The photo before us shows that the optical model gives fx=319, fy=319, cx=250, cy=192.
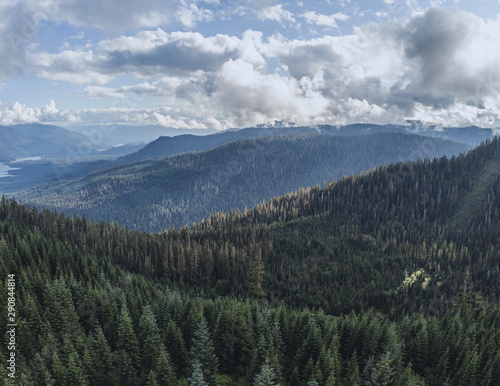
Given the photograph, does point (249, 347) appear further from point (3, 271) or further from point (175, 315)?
point (3, 271)

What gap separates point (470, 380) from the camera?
7144 cm

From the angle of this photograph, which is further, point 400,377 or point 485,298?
point 485,298

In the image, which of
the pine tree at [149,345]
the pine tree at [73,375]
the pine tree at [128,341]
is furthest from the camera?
the pine tree at [128,341]

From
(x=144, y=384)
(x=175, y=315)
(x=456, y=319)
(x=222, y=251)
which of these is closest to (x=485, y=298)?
(x=456, y=319)

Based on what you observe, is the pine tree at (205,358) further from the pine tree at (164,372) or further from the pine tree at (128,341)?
the pine tree at (128,341)

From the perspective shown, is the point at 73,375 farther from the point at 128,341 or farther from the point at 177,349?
the point at 177,349

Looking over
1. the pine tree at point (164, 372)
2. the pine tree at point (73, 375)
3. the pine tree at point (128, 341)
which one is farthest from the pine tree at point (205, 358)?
the pine tree at point (73, 375)

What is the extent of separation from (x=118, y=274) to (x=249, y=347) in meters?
89.7

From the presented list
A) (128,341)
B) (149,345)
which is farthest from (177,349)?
(128,341)

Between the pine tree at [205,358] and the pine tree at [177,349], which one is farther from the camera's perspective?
the pine tree at [177,349]

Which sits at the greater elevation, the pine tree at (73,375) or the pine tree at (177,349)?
the pine tree at (73,375)

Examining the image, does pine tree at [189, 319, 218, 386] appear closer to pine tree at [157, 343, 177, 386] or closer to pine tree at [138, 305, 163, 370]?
pine tree at [157, 343, 177, 386]

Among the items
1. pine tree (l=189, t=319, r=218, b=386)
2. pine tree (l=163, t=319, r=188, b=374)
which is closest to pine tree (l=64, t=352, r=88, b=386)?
pine tree (l=163, t=319, r=188, b=374)

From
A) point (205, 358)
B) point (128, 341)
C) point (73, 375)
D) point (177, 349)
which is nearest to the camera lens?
point (73, 375)
